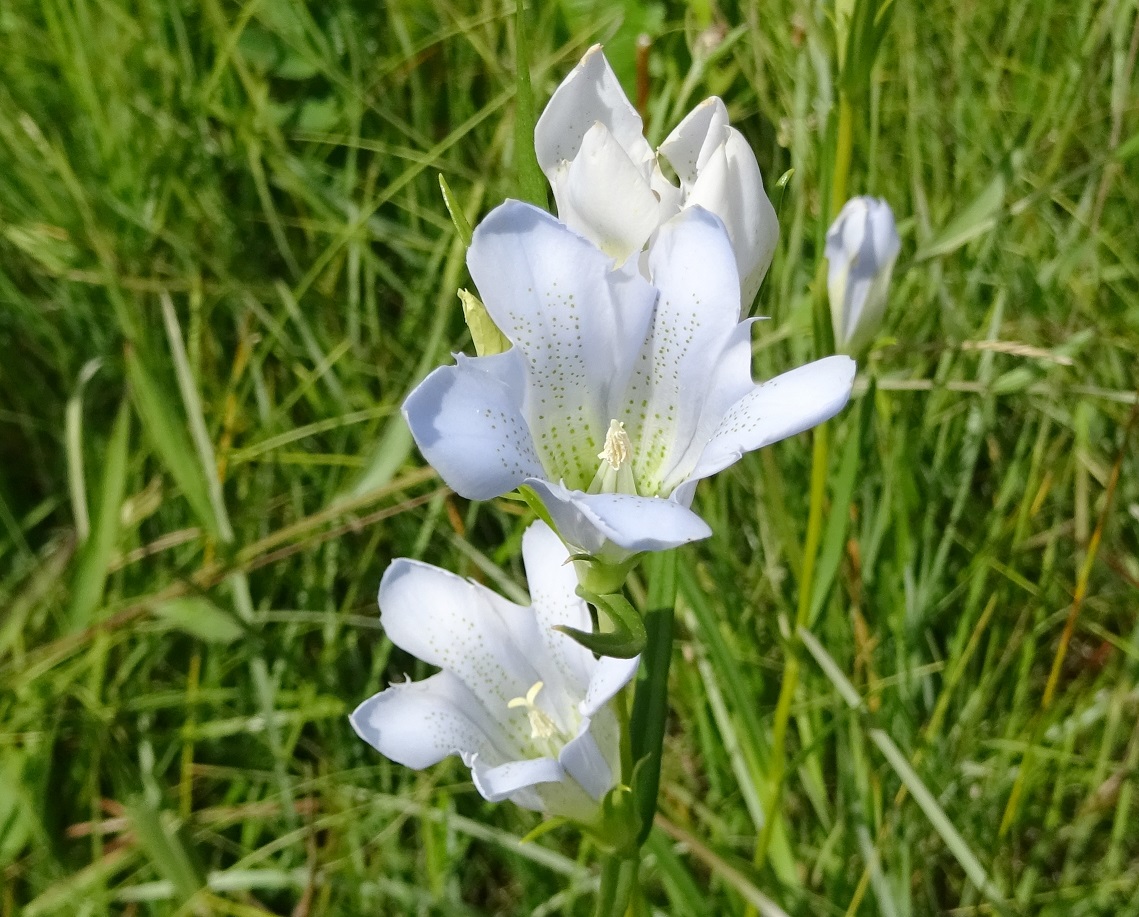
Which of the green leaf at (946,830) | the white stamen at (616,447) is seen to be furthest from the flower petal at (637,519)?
the green leaf at (946,830)

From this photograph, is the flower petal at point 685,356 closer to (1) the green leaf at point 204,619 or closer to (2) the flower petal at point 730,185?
(2) the flower petal at point 730,185

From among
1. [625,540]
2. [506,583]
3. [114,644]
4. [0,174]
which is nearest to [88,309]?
[0,174]

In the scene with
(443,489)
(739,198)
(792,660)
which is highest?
(739,198)

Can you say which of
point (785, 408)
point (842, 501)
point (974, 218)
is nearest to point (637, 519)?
point (785, 408)

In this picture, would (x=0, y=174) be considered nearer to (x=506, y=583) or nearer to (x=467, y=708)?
(x=506, y=583)

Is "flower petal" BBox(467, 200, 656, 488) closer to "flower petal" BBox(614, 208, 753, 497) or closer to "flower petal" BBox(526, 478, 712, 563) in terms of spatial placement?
"flower petal" BBox(614, 208, 753, 497)

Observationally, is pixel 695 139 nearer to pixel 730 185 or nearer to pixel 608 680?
pixel 730 185
